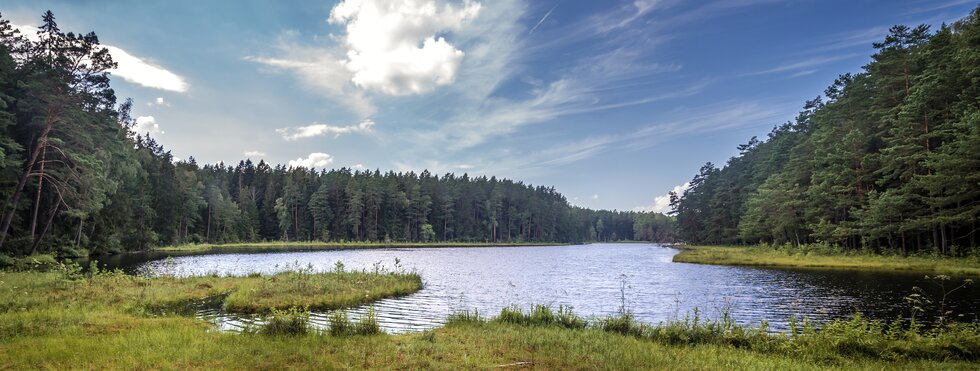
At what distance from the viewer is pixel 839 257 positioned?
5044cm

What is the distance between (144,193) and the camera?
8231 cm

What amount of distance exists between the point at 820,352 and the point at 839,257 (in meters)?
47.0

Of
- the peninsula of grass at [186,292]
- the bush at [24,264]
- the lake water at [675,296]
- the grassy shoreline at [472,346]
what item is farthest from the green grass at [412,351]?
the bush at [24,264]

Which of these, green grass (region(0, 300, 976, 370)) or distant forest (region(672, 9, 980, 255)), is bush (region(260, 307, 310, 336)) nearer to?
green grass (region(0, 300, 976, 370))

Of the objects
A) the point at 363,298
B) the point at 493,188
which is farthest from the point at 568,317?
the point at 493,188

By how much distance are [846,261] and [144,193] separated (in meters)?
100

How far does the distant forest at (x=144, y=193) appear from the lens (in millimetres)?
41375

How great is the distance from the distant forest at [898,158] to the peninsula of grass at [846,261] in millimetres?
2161

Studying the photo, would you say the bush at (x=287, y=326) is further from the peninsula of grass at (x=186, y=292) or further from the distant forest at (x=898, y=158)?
the distant forest at (x=898, y=158)

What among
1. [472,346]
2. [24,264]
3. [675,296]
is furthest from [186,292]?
[675,296]

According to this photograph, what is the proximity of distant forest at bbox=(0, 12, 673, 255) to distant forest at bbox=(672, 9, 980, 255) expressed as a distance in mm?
67737

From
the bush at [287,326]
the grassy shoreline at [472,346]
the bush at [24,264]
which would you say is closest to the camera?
the grassy shoreline at [472,346]

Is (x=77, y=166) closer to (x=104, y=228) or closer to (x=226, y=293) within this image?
(x=226, y=293)

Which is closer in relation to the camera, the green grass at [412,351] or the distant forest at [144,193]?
the green grass at [412,351]
